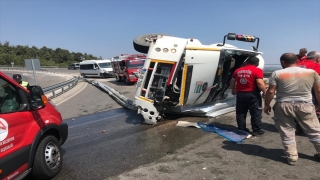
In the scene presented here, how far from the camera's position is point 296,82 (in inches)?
150

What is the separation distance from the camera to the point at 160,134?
232 inches

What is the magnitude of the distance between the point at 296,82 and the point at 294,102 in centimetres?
29

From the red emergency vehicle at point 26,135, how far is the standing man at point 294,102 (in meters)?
3.39

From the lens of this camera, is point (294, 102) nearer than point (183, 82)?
Yes

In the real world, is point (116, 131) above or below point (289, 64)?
below

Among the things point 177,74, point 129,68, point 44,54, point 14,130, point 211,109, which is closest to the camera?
point 14,130

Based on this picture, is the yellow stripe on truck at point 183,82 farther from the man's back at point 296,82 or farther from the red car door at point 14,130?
the red car door at point 14,130

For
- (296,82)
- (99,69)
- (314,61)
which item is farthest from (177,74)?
(99,69)

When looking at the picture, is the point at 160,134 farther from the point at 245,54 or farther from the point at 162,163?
the point at 245,54

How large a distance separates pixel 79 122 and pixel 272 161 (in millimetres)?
5614

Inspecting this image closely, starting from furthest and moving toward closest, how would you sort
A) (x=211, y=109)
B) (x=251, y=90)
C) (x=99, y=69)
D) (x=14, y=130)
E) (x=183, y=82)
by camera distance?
(x=99, y=69) → (x=211, y=109) → (x=183, y=82) → (x=251, y=90) → (x=14, y=130)

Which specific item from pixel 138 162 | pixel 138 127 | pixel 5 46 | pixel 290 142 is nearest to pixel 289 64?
pixel 290 142

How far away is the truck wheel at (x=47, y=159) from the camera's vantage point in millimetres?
3527

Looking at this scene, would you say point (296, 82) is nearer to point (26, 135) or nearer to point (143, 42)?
point (26, 135)
